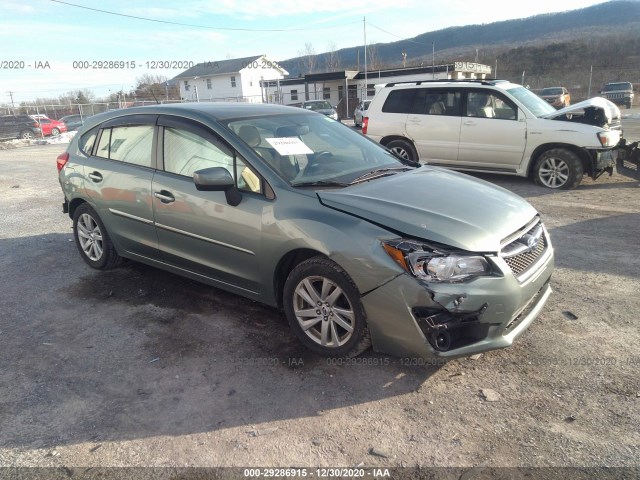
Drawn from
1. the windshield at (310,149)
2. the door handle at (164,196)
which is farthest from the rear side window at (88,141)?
the windshield at (310,149)

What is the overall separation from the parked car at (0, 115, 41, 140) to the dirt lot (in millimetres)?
26225

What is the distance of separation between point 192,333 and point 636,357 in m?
3.24

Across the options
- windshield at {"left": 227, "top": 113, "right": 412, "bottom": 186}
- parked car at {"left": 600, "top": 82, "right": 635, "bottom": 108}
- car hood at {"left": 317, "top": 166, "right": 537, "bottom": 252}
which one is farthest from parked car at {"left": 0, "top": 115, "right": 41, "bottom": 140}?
parked car at {"left": 600, "top": 82, "right": 635, "bottom": 108}

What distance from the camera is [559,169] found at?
8508 millimetres

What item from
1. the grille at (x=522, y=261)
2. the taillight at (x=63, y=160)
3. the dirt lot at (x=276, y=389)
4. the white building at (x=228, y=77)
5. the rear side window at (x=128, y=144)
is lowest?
the dirt lot at (x=276, y=389)

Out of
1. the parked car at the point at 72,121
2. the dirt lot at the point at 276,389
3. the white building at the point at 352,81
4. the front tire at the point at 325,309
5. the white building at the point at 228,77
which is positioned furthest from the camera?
the white building at the point at 228,77

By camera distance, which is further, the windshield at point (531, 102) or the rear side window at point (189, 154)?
the windshield at point (531, 102)

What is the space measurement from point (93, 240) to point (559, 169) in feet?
25.1

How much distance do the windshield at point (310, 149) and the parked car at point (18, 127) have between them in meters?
27.5

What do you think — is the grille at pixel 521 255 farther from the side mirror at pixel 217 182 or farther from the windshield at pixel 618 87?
the windshield at pixel 618 87

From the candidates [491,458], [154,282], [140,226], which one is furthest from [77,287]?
[491,458]

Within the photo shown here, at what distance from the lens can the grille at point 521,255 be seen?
9.91 ft

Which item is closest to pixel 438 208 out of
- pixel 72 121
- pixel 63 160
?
pixel 63 160

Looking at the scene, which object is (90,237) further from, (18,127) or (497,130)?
(18,127)
